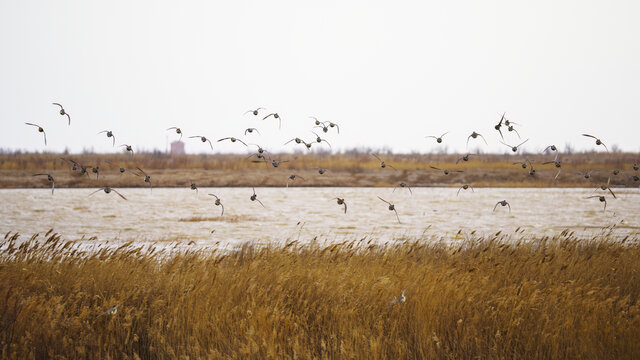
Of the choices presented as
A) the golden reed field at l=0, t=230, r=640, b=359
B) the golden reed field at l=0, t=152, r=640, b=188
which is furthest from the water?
the golden reed field at l=0, t=230, r=640, b=359

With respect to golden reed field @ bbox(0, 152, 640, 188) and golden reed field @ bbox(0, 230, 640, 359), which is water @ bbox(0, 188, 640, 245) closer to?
golden reed field @ bbox(0, 152, 640, 188)

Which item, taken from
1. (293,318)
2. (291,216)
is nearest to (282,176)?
(291,216)

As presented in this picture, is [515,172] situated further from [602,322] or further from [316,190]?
[602,322]

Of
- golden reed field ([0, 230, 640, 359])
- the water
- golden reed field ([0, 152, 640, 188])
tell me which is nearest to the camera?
golden reed field ([0, 230, 640, 359])

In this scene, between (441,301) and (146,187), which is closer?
(441,301)

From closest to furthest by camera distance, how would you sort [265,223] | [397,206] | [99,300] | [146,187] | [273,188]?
[99,300]
[265,223]
[397,206]
[146,187]
[273,188]

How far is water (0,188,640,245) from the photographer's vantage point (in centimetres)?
2144

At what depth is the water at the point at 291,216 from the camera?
70.3 feet

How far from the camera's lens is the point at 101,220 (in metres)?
26.4

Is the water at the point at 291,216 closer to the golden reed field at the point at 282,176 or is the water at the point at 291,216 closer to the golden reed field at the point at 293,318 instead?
the golden reed field at the point at 282,176

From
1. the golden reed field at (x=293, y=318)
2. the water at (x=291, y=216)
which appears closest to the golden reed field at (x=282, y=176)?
the water at (x=291, y=216)

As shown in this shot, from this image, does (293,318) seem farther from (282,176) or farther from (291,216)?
(282,176)

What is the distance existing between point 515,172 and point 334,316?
152ft

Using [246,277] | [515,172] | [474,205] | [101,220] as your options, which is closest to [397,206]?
[474,205]
